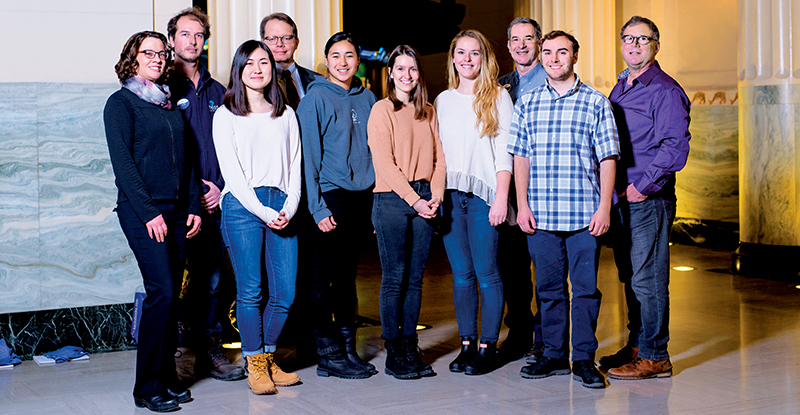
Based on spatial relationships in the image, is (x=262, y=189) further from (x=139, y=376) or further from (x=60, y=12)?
(x=60, y=12)

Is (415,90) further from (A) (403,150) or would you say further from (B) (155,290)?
(B) (155,290)

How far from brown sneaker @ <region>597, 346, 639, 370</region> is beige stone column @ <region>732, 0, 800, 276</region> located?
11.8ft

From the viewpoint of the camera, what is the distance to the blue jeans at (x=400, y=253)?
4.39 metres

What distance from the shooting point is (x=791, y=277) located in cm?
752

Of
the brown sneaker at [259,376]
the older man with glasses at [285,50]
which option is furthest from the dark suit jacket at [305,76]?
the brown sneaker at [259,376]

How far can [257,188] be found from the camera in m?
4.24

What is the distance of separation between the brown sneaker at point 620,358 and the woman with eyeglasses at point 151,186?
7.18 feet

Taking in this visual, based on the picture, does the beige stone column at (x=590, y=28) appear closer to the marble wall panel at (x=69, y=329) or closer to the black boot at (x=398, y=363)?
the black boot at (x=398, y=363)

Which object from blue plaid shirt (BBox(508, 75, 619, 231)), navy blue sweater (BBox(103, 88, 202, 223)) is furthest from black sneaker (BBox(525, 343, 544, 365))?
navy blue sweater (BBox(103, 88, 202, 223))

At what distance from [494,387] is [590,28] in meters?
5.78

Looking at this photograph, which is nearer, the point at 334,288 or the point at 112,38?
the point at 334,288

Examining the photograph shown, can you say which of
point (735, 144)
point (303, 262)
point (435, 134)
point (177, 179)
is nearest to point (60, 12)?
point (177, 179)

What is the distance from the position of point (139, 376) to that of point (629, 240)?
249 centimetres

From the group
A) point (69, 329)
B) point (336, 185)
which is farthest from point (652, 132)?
point (69, 329)
